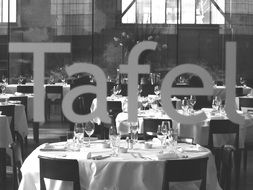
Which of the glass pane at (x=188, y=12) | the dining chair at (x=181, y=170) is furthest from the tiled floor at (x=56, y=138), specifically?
the glass pane at (x=188, y=12)

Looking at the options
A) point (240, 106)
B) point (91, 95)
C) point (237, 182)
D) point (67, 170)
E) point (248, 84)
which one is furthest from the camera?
point (248, 84)

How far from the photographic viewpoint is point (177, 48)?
42.7 feet

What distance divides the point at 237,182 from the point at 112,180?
217cm

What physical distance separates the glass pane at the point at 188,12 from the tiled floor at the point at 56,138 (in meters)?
3.89

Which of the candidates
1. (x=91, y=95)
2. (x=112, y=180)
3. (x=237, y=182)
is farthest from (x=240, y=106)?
(x=112, y=180)

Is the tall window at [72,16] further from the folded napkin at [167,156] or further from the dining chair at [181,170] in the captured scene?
the dining chair at [181,170]

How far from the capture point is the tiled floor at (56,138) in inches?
233

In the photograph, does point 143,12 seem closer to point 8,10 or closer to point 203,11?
point 203,11

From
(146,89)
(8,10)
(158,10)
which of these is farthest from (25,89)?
(158,10)

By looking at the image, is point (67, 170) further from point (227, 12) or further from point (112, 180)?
point (227, 12)

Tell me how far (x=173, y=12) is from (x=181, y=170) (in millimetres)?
9938

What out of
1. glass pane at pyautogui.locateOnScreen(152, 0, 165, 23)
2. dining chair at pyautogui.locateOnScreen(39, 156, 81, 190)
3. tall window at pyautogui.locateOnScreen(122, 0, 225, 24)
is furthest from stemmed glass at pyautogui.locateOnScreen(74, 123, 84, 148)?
glass pane at pyautogui.locateOnScreen(152, 0, 165, 23)

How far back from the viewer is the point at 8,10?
12953 mm

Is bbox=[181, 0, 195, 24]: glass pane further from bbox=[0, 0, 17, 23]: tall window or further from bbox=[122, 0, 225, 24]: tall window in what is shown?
bbox=[0, 0, 17, 23]: tall window
